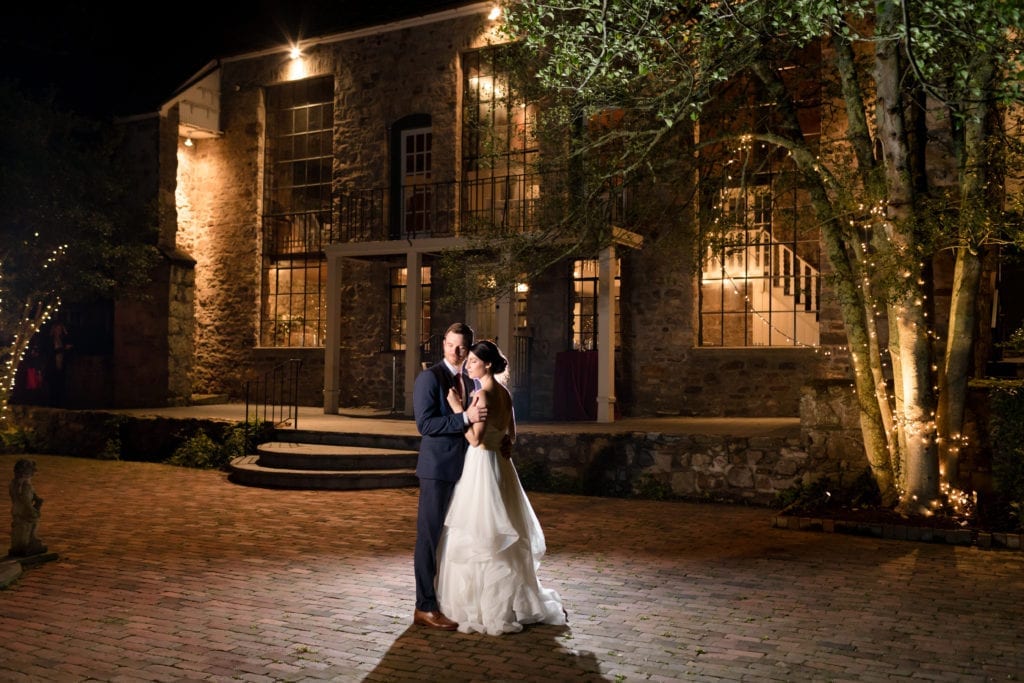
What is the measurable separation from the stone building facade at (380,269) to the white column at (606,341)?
0.12m

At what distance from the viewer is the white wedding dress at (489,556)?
511 cm

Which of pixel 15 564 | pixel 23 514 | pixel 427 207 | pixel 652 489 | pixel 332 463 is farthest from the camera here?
pixel 427 207

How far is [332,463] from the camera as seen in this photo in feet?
36.7

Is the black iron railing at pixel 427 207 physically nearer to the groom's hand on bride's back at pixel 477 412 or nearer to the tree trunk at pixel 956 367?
the tree trunk at pixel 956 367

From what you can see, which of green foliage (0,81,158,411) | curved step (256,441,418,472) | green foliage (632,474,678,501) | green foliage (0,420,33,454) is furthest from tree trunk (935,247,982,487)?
green foliage (0,420,33,454)

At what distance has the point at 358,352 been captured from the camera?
16.5 m

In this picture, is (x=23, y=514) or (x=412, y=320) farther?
(x=412, y=320)

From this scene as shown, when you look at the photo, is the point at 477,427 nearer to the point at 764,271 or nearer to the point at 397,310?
the point at 764,271

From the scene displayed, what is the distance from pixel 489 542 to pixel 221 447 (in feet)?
28.6

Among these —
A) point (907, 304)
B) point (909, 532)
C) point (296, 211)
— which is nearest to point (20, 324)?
point (296, 211)

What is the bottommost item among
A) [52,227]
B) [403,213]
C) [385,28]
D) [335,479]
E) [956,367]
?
[335,479]

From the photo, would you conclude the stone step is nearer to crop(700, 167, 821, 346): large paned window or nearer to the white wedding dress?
the white wedding dress

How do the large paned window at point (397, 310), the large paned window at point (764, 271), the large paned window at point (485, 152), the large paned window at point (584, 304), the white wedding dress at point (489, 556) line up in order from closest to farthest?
the white wedding dress at point (489, 556) → the large paned window at point (764, 271) → the large paned window at point (584, 304) → the large paned window at point (485, 152) → the large paned window at point (397, 310)

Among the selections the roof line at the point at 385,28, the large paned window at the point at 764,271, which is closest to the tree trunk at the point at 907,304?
the large paned window at the point at 764,271
